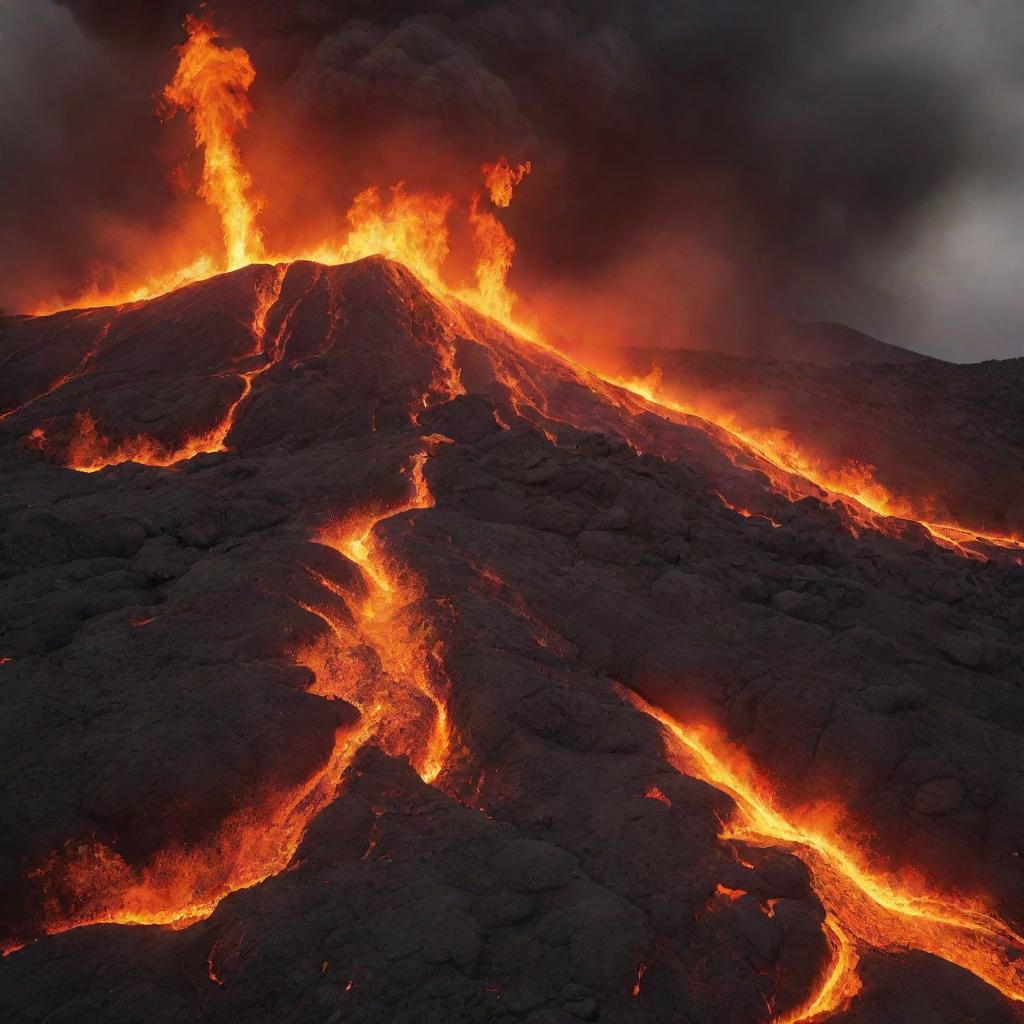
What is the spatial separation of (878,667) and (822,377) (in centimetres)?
3266

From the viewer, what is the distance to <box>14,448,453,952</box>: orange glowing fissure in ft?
25.4

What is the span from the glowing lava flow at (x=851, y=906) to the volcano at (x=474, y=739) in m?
0.04

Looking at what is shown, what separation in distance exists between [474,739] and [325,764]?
185cm

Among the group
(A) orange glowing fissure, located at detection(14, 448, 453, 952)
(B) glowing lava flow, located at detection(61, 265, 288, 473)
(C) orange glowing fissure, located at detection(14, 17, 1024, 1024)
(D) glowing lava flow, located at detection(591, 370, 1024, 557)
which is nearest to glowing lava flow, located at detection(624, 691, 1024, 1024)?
(C) orange glowing fissure, located at detection(14, 17, 1024, 1024)

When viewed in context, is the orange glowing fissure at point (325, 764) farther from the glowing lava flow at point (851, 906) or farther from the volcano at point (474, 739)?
the glowing lava flow at point (851, 906)

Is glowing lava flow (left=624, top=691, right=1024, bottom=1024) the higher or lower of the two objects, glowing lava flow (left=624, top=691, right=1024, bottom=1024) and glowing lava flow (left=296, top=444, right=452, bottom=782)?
the lower

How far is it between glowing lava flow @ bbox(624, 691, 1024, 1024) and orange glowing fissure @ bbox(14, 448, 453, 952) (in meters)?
3.58

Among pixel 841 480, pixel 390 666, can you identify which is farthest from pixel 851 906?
pixel 841 480

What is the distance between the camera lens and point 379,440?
60.5 ft

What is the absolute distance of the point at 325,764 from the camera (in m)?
9.37

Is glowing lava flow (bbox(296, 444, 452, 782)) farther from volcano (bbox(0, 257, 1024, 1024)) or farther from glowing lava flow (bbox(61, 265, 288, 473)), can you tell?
glowing lava flow (bbox(61, 265, 288, 473))

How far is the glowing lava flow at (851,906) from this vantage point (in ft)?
25.2

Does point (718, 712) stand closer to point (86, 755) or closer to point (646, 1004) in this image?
point (646, 1004)

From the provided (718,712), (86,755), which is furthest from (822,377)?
(86,755)
